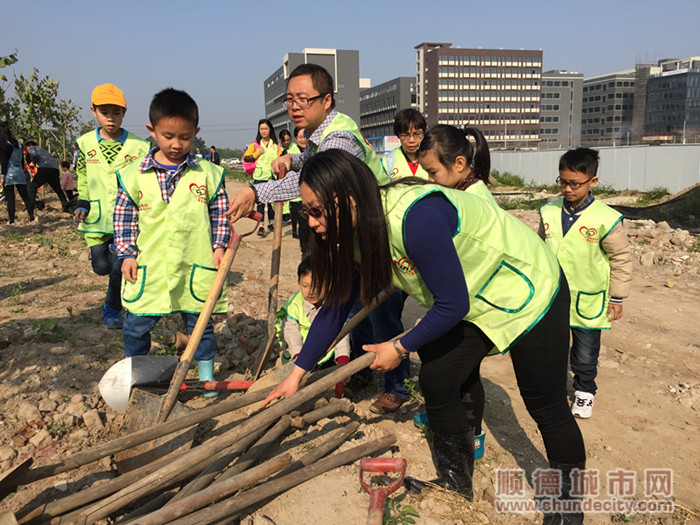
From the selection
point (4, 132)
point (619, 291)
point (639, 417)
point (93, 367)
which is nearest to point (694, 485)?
point (639, 417)

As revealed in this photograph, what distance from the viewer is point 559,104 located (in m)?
96.6

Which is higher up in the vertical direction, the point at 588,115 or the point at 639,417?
the point at 588,115

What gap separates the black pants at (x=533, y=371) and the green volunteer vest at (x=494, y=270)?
9 cm

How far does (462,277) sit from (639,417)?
2.48 meters

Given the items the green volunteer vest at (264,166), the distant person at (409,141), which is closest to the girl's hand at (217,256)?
the distant person at (409,141)

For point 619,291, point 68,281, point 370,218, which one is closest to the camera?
point 370,218

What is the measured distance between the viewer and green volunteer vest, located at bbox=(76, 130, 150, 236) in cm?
433

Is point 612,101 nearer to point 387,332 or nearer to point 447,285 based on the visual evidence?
point 387,332

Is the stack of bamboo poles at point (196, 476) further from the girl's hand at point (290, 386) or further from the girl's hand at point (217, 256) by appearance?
the girl's hand at point (217, 256)

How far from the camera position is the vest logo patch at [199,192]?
3191mm

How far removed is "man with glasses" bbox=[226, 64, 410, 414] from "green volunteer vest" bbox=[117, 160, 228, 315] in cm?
42

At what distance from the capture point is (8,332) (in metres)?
4.50

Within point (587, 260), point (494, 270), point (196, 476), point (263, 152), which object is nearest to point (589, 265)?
point (587, 260)

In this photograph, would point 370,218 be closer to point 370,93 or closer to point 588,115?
point 370,93
